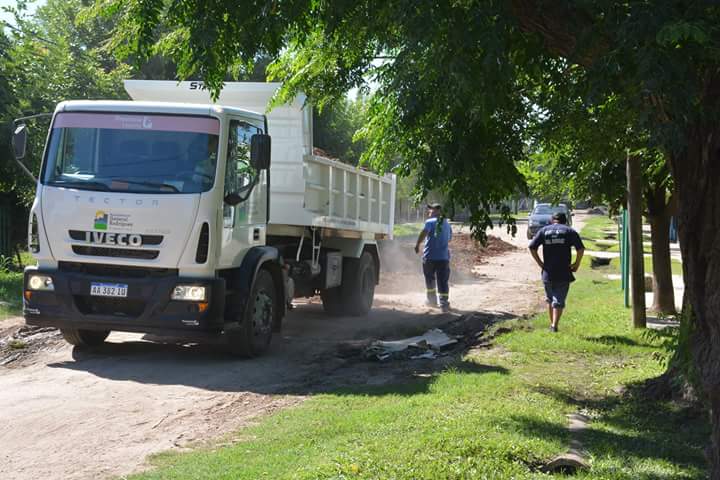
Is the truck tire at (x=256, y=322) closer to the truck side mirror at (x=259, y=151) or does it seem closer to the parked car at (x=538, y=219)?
the truck side mirror at (x=259, y=151)

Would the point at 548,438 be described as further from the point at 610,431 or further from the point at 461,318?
the point at 461,318

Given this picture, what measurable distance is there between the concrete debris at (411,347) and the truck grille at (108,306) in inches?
109

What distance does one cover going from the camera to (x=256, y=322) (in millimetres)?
10383

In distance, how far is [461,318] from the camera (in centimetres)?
1400

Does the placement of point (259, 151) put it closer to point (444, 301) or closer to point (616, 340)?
point (616, 340)

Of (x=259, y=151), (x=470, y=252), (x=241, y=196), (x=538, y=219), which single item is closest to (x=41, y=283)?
(x=241, y=196)

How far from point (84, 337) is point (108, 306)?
43.1 inches

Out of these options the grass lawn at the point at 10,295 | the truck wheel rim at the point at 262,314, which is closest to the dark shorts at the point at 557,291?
the truck wheel rim at the point at 262,314

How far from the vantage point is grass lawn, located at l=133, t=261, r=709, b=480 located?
5582 millimetres

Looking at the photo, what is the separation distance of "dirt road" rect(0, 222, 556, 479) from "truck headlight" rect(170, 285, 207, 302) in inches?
31.3

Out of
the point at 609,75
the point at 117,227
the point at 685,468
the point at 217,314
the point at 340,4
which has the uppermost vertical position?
the point at 340,4

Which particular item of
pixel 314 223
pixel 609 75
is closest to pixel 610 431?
pixel 609 75

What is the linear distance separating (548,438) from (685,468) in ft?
3.05

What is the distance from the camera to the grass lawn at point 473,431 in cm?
558
